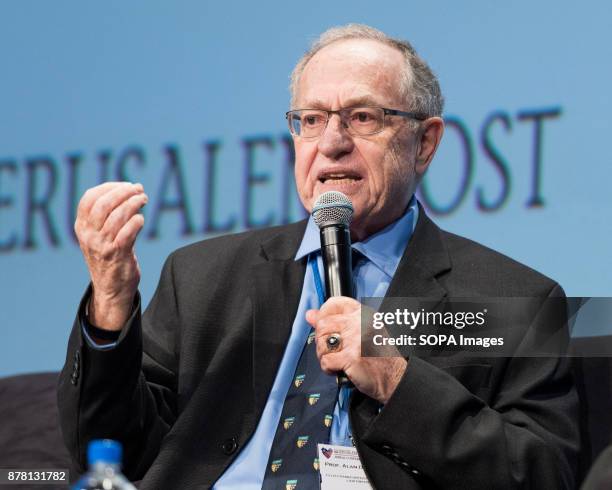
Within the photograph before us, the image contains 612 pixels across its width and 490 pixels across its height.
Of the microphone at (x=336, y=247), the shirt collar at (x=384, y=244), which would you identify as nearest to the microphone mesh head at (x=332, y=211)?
the microphone at (x=336, y=247)

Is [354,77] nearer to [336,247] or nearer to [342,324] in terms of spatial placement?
[336,247]

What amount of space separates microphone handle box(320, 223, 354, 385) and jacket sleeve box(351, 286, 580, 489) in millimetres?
124

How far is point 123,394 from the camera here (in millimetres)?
2287

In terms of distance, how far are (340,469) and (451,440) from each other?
0.26m

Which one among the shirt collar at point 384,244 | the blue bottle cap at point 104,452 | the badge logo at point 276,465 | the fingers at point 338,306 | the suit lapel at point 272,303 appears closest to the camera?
the blue bottle cap at point 104,452

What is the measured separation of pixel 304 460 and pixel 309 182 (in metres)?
0.66

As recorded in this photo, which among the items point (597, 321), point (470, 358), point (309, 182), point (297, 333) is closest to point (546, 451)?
point (470, 358)

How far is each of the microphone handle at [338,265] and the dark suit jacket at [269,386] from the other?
0.21 m

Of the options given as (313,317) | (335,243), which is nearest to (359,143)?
(335,243)

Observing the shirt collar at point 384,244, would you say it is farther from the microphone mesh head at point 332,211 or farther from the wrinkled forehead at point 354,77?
the microphone mesh head at point 332,211

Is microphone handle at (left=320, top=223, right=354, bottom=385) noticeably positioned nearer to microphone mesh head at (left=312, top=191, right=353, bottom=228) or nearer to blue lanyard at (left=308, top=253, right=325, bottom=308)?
microphone mesh head at (left=312, top=191, right=353, bottom=228)

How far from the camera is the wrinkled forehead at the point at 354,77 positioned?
2.58m

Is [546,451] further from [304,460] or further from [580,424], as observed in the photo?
[304,460]

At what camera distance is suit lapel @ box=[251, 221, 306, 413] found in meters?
2.44
